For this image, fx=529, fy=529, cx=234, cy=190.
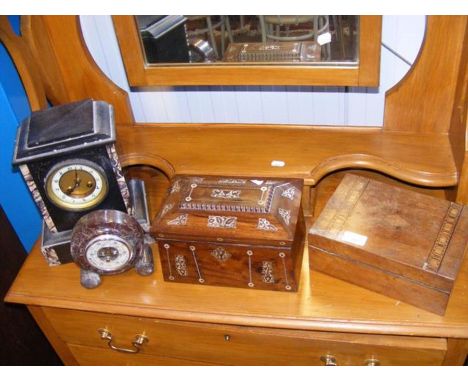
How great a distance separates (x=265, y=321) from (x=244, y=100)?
65 cm

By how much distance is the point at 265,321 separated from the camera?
3.54ft

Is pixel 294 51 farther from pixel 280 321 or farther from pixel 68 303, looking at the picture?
pixel 68 303

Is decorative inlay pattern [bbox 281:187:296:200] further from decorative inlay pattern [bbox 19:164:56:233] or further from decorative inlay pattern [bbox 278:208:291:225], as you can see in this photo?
decorative inlay pattern [bbox 19:164:56:233]

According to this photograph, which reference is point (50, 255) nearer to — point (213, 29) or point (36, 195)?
point (36, 195)

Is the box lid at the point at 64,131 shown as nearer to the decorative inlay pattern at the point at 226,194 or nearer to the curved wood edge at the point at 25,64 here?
the curved wood edge at the point at 25,64

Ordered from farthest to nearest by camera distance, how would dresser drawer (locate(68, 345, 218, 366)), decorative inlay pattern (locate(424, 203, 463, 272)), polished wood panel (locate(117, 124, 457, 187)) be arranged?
dresser drawer (locate(68, 345, 218, 366))
polished wood panel (locate(117, 124, 457, 187))
decorative inlay pattern (locate(424, 203, 463, 272))

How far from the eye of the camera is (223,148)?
4.33 ft

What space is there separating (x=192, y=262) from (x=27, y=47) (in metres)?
0.65

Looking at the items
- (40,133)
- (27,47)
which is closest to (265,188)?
(40,133)

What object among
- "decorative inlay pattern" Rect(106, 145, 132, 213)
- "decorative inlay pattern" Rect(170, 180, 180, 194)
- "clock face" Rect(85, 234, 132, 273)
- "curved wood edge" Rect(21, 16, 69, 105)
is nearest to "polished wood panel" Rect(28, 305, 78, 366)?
"clock face" Rect(85, 234, 132, 273)

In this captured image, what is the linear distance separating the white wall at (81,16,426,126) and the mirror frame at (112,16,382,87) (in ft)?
0.58

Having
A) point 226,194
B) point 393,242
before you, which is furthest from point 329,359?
point 226,194

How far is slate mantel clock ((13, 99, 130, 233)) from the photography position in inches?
42.6

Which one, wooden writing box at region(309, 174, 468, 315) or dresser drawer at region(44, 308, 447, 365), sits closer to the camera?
wooden writing box at region(309, 174, 468, 315)
